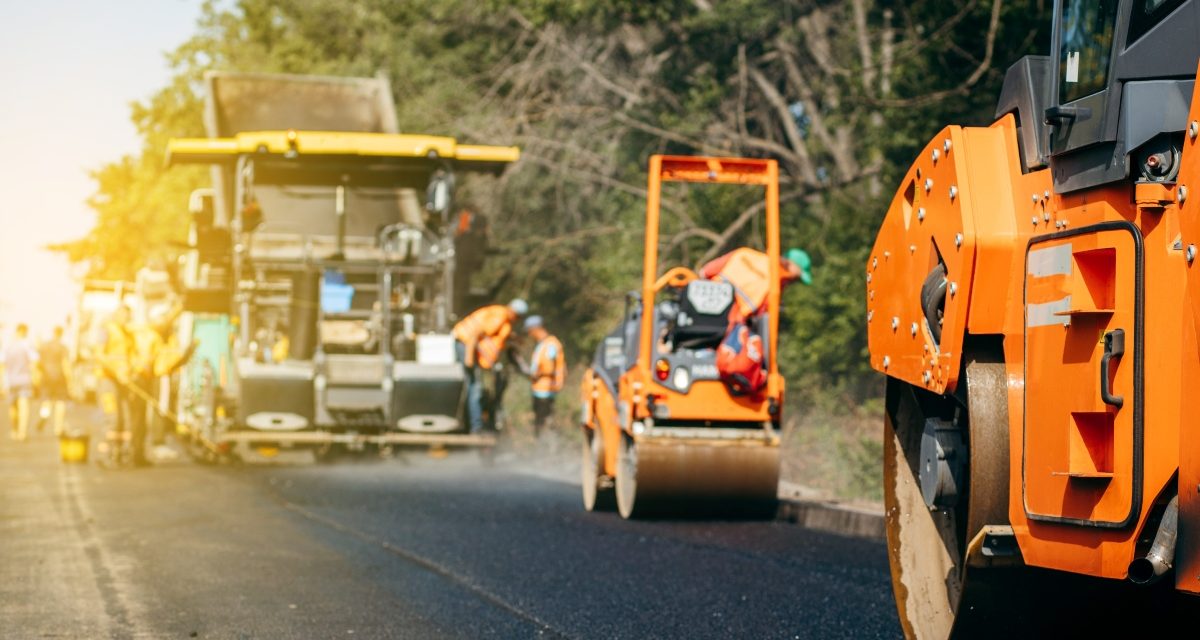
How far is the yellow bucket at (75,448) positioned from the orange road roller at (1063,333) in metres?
12.5

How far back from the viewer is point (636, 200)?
62.4ft

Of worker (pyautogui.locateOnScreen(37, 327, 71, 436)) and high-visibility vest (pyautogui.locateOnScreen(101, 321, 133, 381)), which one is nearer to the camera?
high-visibility vest (pyautogui.locateOnScreen(101, 321, 133, 381))

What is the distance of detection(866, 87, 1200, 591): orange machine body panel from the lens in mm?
3111

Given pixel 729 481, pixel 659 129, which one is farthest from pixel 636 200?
pixel 729 481

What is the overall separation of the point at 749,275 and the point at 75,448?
8231 mm

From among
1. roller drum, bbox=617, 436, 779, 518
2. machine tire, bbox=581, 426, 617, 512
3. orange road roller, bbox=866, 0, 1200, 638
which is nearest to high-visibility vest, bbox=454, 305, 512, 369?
machine tire, bbox=581, 426, 617, 512

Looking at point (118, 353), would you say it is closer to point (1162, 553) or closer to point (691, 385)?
point (691, 385)

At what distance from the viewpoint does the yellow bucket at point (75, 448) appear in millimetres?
15680

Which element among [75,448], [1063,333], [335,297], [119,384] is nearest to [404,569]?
[1063,333]

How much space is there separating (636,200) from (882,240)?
1421cm

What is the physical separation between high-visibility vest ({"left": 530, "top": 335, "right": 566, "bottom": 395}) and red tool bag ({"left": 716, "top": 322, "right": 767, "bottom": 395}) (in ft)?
21.5

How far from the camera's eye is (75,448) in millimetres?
15688

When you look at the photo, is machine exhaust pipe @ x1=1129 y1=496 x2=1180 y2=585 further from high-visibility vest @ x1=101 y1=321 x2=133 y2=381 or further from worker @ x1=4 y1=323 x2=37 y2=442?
worker @ x1=4 y1=323 x2=37 y2=442

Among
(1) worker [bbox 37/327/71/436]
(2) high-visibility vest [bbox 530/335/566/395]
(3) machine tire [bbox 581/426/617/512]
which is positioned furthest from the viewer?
(1) worker [bbox 37/327/71/436]
